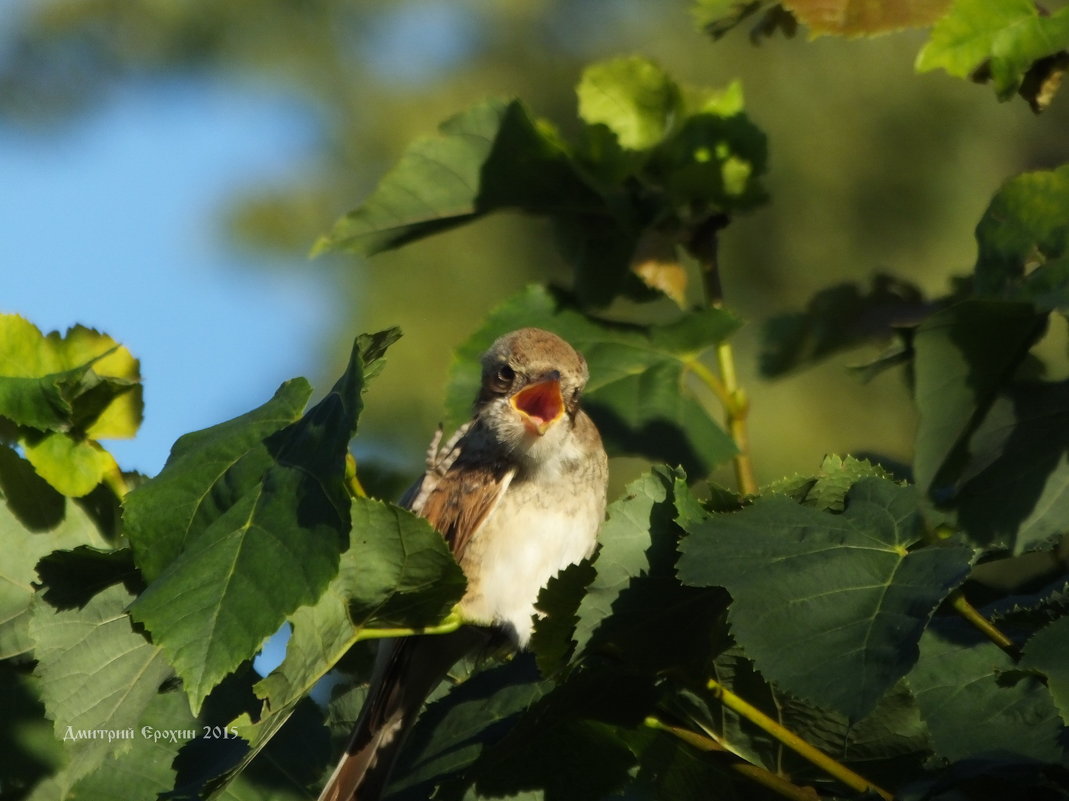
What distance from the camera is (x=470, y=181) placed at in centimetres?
303

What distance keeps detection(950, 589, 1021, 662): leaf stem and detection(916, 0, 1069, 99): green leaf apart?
0.88 m

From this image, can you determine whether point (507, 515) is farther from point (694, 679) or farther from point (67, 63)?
point (67, 63)

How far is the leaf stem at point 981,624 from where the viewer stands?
6.05ft

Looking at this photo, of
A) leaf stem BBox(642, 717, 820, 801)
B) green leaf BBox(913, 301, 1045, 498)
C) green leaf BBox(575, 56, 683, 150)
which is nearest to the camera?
green leaf BBox(913, 301, 1045, 498)

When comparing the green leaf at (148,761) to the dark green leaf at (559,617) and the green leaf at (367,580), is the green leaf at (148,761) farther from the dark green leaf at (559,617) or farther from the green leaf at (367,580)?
the dark green leaf at (559,617)

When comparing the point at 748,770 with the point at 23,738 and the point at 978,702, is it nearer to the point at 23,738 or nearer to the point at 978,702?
the point at 978,702

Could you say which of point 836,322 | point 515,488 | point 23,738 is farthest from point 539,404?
point 23,738

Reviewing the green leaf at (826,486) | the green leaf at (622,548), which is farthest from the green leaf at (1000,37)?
the green leaf at (622,548)

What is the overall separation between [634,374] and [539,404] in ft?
1.50

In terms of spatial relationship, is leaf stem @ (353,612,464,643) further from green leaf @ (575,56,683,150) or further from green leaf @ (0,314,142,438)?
green leaf @ (575,56,683,150)

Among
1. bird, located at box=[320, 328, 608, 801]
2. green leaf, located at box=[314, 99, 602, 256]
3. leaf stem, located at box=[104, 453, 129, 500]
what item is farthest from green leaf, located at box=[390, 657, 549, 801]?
green leaf, located at box=[314, 99, 602, 256]

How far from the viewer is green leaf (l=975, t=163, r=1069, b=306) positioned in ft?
5.56

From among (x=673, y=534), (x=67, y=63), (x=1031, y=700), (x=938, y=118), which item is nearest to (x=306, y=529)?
(x=673, y=534)

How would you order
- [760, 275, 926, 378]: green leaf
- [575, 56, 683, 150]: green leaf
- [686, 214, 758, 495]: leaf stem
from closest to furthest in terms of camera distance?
[686, 214, 758, 495]: leaf stem
[575, 56, 683, 150]: green leaf
[760, 275, 926, 378]: green leaf
